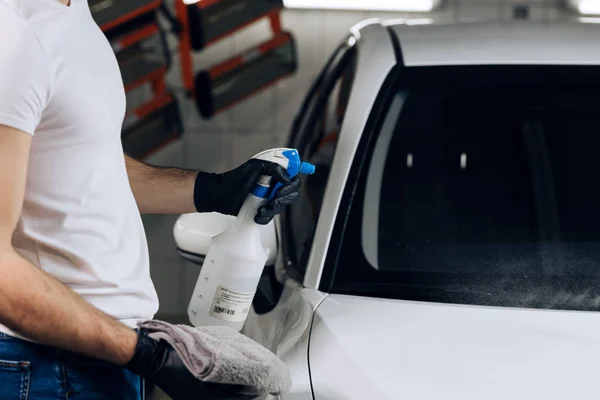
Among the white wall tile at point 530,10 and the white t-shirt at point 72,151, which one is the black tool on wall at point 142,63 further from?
the white t-shirt at point 72,151

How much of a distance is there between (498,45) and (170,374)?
3.73 feet

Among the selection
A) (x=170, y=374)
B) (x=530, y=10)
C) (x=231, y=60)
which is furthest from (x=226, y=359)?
(x=530, y=10)

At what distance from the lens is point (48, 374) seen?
4.26 ft

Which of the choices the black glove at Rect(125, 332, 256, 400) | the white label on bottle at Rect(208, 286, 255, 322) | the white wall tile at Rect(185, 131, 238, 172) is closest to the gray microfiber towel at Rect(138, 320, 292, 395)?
the black glove at Rect(125, 332, 256, 400)

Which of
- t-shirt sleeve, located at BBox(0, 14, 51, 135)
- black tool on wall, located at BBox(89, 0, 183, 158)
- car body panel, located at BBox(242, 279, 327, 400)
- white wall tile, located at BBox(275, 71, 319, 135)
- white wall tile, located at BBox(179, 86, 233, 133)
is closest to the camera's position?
t-shirt sleeve, located at BBox(0, 14, 51, 135)

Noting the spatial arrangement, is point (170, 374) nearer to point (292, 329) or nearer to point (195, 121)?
point (292, 329)

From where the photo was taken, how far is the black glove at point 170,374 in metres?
1.29

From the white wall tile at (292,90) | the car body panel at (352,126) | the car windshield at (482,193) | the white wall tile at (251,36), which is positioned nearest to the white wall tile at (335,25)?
the white wall tile at (292,90)

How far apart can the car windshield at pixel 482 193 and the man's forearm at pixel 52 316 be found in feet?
1.92

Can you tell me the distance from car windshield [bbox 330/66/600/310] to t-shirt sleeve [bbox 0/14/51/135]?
2.38 ft

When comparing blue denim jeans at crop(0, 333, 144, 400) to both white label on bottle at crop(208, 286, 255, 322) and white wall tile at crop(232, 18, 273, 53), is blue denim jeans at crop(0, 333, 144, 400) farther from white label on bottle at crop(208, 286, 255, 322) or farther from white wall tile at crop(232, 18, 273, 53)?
white wall tile at crop(232, 18, 273, 53)

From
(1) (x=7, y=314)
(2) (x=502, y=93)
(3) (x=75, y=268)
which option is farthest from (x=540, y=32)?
(1) (x=7, y=314)

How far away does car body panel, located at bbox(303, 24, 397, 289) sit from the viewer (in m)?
1.81

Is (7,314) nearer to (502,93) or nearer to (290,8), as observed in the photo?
(502,93)
